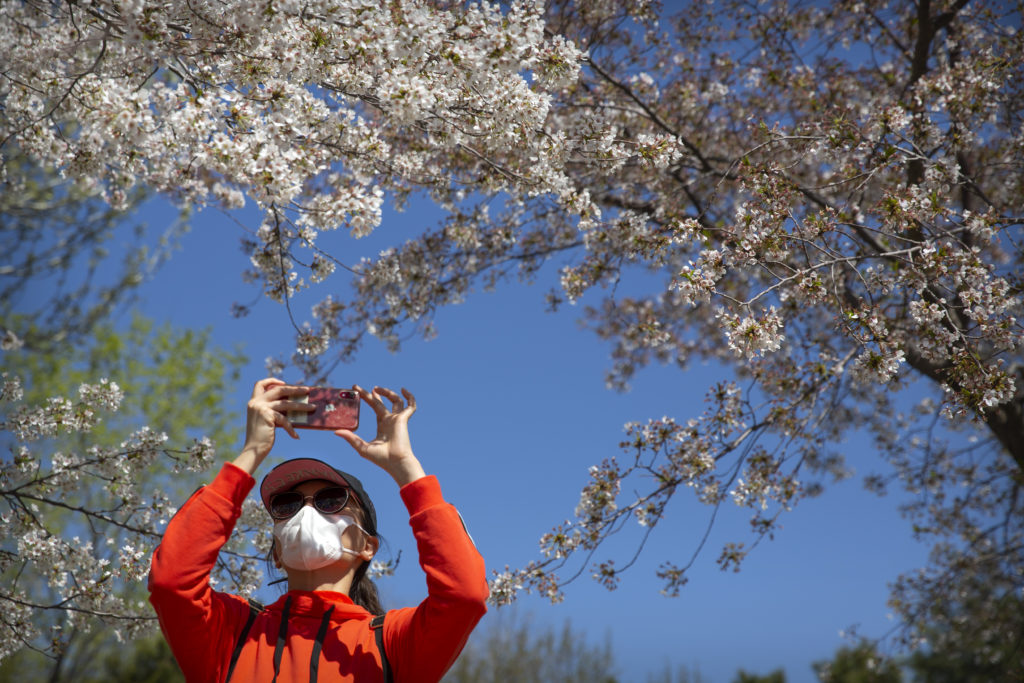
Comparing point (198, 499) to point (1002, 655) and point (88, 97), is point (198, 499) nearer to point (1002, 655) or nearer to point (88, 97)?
point (88, 97)

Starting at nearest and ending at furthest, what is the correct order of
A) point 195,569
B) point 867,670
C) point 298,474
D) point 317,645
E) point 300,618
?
point 195,569
point 317,645
point 300,618
point 298,474
point 867,670

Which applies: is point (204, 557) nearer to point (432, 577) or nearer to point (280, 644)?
point (280, 644)

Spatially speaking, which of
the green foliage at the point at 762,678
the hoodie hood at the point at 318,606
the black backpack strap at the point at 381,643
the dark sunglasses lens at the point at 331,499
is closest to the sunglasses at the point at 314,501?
the dark sunglasses lens at the point at 331,499

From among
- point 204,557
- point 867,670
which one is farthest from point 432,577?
point 867,670

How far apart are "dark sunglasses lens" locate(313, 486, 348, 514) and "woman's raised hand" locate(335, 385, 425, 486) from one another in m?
0.31

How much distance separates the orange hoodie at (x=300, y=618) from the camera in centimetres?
231

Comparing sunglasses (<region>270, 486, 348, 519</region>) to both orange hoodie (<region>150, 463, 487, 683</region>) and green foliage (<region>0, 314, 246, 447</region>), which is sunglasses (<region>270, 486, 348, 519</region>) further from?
green foliage (<region>0, 314, 246, 447</region>)

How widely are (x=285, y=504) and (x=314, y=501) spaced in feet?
0.35

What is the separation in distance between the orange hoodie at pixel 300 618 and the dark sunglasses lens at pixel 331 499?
0.35 m

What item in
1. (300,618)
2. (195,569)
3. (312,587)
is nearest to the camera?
(195,569)

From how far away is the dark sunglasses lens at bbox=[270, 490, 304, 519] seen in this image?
276 centimetres

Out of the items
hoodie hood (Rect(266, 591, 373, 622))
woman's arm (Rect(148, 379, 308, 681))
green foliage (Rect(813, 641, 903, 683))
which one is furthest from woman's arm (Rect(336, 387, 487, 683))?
green foliage (Rect(813, 641, 903, 683))

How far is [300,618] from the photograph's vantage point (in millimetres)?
2578

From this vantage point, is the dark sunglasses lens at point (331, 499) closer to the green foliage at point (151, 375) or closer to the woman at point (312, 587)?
the woman at point (312, 587)
